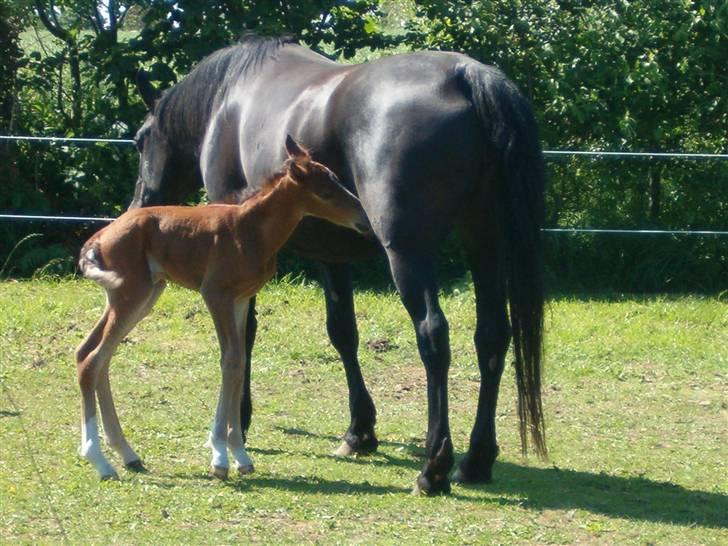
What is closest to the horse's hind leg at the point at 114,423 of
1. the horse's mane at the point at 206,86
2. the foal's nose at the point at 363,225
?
the foal's nose at the point at 363,225

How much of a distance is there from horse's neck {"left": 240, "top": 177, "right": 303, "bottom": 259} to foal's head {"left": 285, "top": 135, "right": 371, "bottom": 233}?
90 millimetres

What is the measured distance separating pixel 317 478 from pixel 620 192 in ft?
22.7

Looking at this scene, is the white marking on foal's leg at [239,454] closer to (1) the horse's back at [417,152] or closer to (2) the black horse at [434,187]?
(2) the black horse at [434,187]

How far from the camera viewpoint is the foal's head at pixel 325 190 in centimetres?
576

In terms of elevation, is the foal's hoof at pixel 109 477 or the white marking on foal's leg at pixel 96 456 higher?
the white marking on foal's leg at pixel 96 456

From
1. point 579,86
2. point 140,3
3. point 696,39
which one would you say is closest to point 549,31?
point 579,86

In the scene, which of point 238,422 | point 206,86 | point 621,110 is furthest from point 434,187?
point 621,110

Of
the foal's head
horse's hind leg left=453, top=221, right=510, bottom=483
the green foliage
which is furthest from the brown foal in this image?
the green foliage

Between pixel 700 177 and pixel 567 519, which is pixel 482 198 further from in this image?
pixel 700 177

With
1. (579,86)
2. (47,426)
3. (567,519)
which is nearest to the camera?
(567,519)

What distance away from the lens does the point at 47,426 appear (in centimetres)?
695

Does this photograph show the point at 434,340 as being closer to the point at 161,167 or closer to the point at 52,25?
the point at 161,167

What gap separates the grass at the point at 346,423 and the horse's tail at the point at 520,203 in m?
0.62

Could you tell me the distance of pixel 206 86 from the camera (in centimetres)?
716
